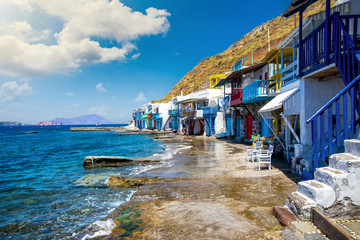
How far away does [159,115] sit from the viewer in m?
61.8

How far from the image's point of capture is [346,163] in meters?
4.26

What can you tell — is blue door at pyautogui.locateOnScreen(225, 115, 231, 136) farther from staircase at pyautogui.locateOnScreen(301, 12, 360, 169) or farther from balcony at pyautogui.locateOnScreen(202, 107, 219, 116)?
staircase at pyautogui.locateOnScreen(301, 12, 360, 169)

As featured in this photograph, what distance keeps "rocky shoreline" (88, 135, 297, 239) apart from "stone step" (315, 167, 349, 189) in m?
1.25

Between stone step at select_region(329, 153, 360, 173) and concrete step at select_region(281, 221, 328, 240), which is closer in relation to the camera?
concrete step at select_region(281, 221, 328, 240)

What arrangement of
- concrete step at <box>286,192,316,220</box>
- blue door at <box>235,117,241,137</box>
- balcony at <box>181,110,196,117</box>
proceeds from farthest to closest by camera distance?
balcony at <box>181,110,196,117</box> < blue door at <box>235,117,241,137</box> < concrete step at <box>286,192,316,220</box>

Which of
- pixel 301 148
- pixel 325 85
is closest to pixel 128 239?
pixel 301 148

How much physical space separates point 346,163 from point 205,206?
353 centimetres

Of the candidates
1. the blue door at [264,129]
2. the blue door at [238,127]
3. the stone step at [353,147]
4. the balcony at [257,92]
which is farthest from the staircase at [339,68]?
the blue door at [238,127]

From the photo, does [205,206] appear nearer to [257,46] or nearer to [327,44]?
[327,44]

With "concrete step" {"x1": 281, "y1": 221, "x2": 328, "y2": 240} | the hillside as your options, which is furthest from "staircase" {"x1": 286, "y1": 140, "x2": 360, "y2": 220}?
the hillside

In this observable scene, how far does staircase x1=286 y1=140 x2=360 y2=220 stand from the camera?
13.9 ft

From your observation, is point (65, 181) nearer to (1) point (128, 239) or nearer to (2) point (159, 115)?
(1) point (128, 239)

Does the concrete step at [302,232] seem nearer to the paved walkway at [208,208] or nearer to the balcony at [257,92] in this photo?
the paved walkway at [208,208]

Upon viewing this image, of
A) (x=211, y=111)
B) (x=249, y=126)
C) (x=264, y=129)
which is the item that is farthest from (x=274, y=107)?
(x=211, y=111)
